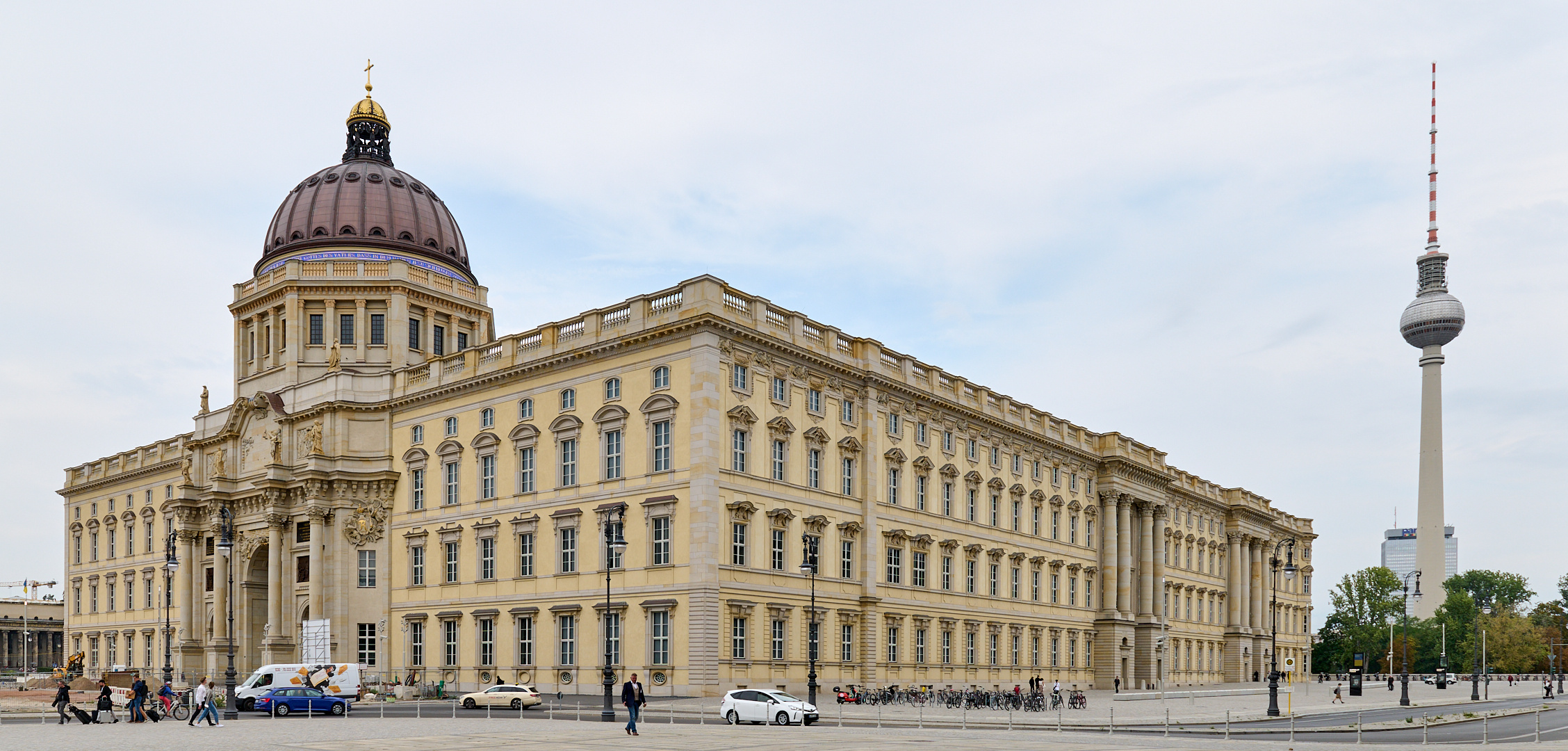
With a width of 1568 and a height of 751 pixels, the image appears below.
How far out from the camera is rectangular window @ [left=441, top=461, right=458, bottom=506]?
67.9 meters

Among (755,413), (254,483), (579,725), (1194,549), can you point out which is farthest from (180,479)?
(1194,549)

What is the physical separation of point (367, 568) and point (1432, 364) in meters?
153

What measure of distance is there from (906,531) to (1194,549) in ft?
156

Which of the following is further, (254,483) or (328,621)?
(254,483)

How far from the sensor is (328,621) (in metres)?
68.5

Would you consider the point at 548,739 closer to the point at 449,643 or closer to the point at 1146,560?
the point at 449,643

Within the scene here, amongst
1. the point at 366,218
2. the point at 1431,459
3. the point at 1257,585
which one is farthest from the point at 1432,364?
the point at 366,218

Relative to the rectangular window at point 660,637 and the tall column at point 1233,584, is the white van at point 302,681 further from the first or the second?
the tall column at point 1233,584

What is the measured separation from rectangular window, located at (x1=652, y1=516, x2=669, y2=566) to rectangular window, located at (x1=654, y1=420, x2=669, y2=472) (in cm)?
216

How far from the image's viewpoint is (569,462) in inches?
2438

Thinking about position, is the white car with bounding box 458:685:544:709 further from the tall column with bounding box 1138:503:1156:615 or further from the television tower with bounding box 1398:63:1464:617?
the television tower with bounding box 1398:63:1464:617

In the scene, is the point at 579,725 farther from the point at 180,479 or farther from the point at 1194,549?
the point at 1194,549

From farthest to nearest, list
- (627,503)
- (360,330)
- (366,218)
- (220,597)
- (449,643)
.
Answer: (366,218) → (360,330) → (220,597) → (449,643) → (627,503)

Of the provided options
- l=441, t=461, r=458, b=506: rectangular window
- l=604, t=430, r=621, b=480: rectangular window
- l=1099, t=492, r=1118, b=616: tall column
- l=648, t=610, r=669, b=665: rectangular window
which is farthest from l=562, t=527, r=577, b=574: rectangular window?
l=1099, t=492, r=1118, b=616: tall column
